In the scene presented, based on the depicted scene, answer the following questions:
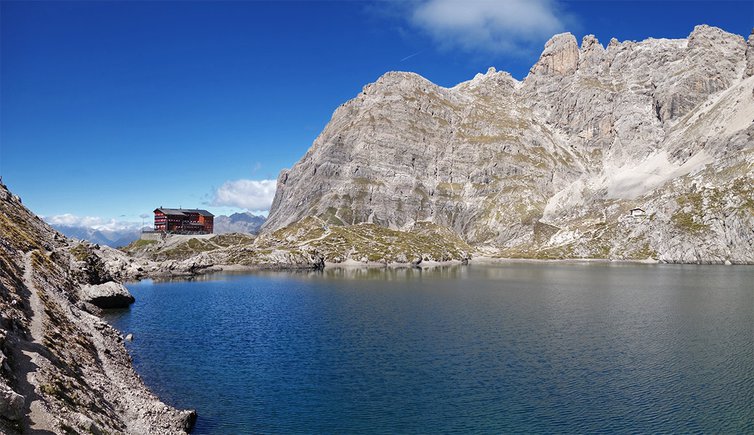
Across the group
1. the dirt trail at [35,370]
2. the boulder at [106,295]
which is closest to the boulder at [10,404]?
the dirt trail at [35,370]

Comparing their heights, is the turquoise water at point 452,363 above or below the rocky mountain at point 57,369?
below

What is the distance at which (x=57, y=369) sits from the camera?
119 feet

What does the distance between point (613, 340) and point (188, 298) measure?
110m

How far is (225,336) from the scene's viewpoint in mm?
82938

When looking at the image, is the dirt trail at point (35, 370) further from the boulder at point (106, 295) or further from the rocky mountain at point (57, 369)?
the boulder at point (106, 295)

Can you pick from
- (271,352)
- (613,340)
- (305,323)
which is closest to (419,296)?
(305,323)

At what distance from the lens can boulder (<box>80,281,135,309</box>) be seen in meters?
106

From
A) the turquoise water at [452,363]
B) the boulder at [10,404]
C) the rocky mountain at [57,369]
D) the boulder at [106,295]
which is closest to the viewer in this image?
the boulder at [10,404]

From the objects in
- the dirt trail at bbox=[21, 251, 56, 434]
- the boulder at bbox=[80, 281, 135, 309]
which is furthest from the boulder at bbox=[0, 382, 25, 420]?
the boulder at bbox=[80, 281, 135, 309]

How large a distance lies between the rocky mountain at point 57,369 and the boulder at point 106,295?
3482 cm

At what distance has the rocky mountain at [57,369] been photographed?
2900 cm

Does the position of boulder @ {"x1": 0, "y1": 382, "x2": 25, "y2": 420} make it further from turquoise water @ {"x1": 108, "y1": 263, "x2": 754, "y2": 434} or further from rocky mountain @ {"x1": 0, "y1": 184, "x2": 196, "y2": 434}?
turquoise water @ {"x1": 108, "y1": 263, "x2": 754, "y2": 434}

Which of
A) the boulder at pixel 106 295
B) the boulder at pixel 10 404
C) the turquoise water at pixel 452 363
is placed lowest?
the turquoise water at pixel 452 363

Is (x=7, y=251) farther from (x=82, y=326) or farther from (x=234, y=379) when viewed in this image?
(x=234, y=379)
